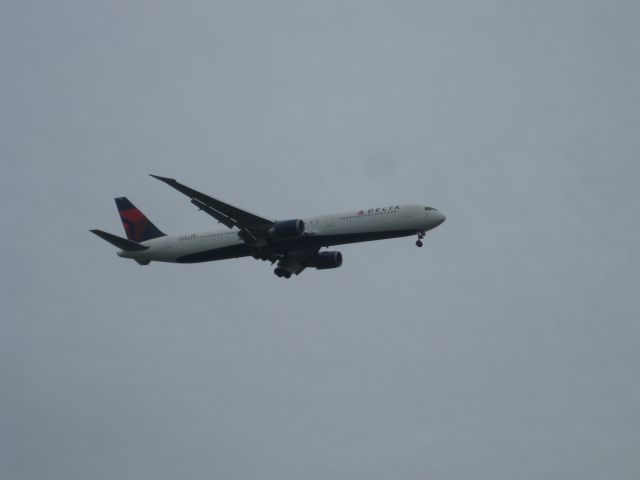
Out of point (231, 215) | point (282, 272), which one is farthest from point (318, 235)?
point (282, 272)

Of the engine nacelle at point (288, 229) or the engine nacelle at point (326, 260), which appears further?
the engine nacelle at point (326, 260)

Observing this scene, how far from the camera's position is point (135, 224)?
7144 cm

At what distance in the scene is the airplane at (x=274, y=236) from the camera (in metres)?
58.9

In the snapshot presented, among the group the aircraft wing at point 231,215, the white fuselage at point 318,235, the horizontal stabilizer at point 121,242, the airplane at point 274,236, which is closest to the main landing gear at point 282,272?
the airplane at point 274,236

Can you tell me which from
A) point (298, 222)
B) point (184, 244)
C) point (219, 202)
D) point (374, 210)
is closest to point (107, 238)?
point (184, 244)

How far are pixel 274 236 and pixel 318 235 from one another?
314cm

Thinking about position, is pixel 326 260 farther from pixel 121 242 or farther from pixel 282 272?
pixel 121 242

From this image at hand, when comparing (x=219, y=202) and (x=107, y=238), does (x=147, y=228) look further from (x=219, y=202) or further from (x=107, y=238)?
(x=219, y=202)

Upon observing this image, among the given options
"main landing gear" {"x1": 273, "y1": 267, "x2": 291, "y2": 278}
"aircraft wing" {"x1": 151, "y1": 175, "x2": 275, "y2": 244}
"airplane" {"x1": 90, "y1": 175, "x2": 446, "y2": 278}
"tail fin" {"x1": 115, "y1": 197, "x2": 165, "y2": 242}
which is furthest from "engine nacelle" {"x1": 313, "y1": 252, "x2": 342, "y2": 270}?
"tail fin" {"x1": 115, "y1": 197, "x2": 165, "y2": 242}

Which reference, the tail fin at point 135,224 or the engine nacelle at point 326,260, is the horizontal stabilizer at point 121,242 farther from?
the engine nacelle at point 326,260

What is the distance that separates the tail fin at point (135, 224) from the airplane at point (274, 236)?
0.10 m

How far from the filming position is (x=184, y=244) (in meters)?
66.4

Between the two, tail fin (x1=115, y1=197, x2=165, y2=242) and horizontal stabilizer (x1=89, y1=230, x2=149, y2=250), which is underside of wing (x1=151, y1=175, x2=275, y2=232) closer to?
horizontal stabilizer (x1=89, y1=230, x2=149, y2=250)

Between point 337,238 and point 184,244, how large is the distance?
42.8 feet
